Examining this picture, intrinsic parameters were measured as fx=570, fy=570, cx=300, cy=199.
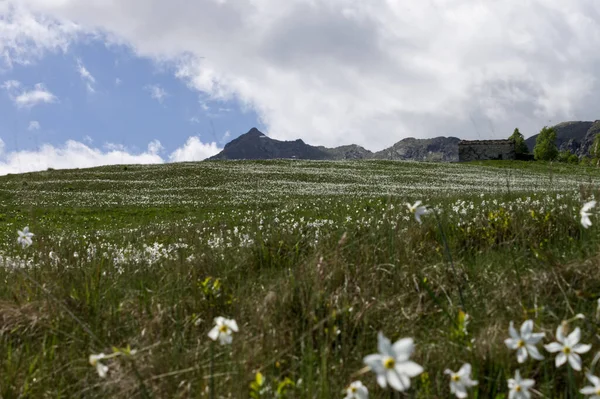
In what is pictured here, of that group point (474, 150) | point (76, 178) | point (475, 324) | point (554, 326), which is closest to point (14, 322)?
point (475, 324)

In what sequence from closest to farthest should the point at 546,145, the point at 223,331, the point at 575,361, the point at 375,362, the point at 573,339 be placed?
the point at 375,362
the point at 575,361
the point at 573,339
the point at 223,331
the point at 546,145

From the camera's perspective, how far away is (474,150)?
10506 cm

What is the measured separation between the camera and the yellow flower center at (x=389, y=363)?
1.99 m

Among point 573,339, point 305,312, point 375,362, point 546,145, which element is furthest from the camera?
point 546,145

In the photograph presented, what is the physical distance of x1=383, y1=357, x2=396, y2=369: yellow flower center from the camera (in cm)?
199

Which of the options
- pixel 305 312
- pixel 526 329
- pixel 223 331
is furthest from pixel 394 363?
pixel 305 312

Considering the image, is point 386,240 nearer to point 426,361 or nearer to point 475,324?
point 475,324

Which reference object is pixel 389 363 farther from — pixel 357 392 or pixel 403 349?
pixel 357 392

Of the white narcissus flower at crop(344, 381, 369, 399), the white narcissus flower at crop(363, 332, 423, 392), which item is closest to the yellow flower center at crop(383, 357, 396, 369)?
the white narcissus flower at crop(363, 332, 423, 392)

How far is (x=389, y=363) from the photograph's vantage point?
199 centimetres

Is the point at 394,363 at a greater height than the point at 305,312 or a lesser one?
greater

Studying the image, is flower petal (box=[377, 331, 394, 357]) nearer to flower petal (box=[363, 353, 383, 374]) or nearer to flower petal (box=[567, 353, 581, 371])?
flower petal (box=[363, 353, 383, 374])

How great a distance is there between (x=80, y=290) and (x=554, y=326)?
4.02 metres

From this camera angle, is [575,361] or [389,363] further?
[575,361]
